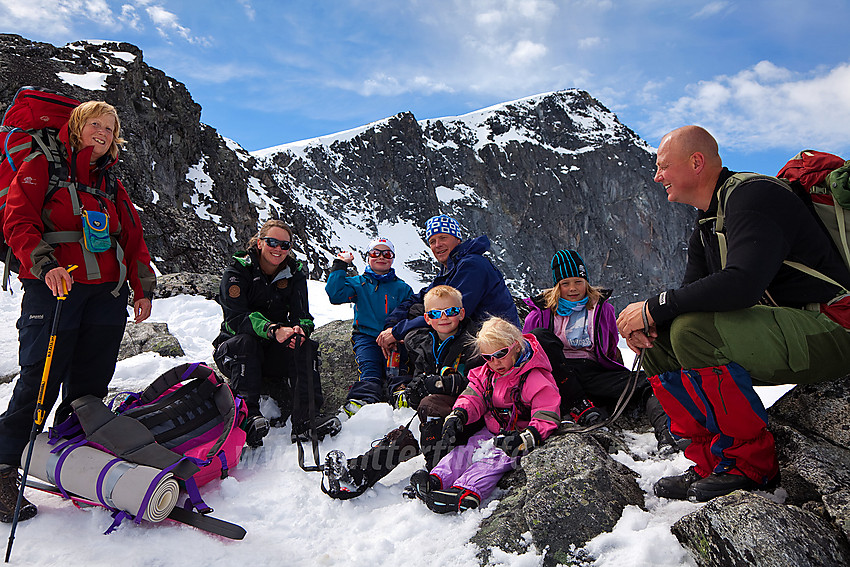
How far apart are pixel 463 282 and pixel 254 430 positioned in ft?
7.69

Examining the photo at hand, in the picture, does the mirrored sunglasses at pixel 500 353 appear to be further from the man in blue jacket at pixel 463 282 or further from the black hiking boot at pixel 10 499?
the black hiking boot at pixel 10 499

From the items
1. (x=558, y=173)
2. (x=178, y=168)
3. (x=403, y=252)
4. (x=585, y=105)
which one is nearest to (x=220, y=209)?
(x=178, y=168)

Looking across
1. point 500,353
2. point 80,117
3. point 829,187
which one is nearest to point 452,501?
point 500,353

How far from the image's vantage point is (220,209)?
121 ft

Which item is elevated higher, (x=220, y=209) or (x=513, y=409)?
(x=220, y=209)

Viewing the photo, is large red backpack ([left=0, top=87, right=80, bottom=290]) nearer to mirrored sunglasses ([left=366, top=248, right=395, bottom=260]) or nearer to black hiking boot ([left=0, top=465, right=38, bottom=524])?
black hiking boot ([left=0, top=465, right=38, bottom=524])

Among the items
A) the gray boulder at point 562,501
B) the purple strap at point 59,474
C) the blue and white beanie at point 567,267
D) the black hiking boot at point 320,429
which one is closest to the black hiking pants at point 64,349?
the purple strap at point 59,474

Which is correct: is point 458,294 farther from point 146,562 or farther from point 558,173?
point 558,173

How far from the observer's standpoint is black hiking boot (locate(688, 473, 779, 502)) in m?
2.48

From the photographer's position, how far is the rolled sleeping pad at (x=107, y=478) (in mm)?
2627

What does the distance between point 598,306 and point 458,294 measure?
1.33m

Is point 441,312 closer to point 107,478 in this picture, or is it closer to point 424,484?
point 424,484

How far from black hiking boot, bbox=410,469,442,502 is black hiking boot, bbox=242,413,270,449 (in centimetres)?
172

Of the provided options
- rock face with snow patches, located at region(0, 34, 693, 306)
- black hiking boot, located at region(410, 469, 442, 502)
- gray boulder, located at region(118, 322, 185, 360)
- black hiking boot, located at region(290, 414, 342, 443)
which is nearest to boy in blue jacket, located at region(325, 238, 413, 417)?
black hiking boot, located at region(290, 414, 342, 443)
